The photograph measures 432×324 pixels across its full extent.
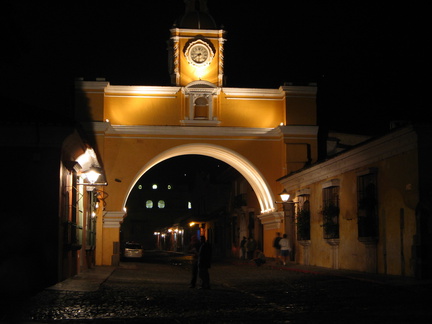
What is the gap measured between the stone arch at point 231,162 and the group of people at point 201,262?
13134 mm

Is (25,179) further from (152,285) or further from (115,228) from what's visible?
(115,228)

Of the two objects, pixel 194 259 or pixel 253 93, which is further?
pixel 253 93

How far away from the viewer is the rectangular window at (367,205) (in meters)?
18.7

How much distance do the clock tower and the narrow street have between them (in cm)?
1452

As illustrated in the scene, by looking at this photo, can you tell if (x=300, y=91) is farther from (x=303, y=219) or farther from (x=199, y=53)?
(x=303, y=219)

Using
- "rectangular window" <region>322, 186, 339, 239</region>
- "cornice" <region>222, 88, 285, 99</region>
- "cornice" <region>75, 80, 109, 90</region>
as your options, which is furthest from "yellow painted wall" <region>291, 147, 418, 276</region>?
"cornice" <region>75, 80, 109, 90</region>

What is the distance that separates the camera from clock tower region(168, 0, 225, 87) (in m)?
29.5

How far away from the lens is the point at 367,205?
62.1 ft

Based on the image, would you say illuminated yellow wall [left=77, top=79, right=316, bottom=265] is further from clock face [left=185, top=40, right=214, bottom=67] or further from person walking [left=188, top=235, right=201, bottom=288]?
person walking [left=188, top=235, right=201, bottom=288]

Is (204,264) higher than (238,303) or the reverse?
higher

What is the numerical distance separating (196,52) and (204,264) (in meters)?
15.7

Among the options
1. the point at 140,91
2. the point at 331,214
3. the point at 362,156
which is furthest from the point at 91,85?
the point at 362,156

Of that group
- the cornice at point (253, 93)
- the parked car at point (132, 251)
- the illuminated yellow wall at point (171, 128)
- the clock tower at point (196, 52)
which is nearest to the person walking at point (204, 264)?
the illuminated yellow wall at point (171, 128)

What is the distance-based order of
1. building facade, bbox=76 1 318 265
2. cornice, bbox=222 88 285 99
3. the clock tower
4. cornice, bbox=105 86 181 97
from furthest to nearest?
cornice, bbox=222 88 285 99
the clock tower
cornice, bbox=105 86 181 97
building facade, bbox=76 1 318 265
